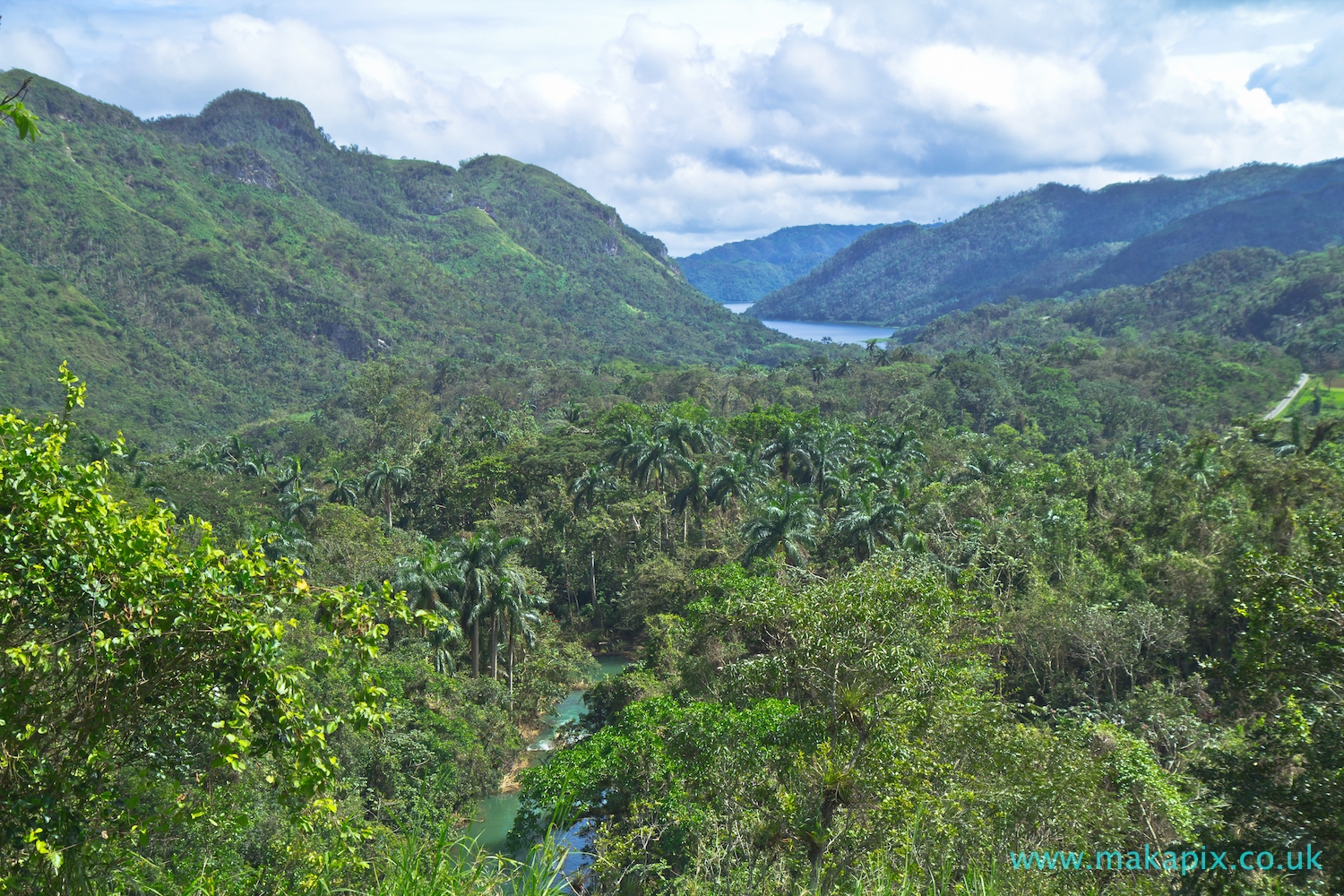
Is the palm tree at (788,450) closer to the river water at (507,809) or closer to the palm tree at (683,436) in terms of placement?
the palm tree at (683,436)

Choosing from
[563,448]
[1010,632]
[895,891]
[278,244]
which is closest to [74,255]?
[278,244]

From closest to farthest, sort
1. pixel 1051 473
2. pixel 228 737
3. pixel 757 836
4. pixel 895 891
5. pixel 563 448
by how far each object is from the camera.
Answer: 1. pixel 228 737
2. pixel 895 891
3. pixel 757 836
4. pixel 1051 473
5. pixel 563 448

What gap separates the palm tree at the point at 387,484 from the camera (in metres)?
53.3

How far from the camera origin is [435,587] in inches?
1221

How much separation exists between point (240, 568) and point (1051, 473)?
146ft

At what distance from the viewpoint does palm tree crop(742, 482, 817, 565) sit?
3725cm

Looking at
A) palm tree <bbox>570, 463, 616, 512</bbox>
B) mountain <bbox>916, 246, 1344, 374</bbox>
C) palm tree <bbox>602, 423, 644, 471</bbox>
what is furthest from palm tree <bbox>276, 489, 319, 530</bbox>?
mountain <bbox>916, 246, 1344, 374</bbox>

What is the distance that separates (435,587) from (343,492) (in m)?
27.2

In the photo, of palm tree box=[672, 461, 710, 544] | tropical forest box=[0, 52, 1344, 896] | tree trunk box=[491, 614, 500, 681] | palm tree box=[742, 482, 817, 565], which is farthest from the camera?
palm tree box=[672, 461, 710, 544]

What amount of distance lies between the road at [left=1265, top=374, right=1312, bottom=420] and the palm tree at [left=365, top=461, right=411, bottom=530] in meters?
76.0

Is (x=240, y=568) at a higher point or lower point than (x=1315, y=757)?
higher

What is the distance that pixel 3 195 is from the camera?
447 ft

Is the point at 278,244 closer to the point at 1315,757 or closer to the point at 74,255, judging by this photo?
the point at 74,255

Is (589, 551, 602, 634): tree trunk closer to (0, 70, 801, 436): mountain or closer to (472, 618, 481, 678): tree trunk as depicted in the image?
(472, 618, 481, 678): tree trunk
